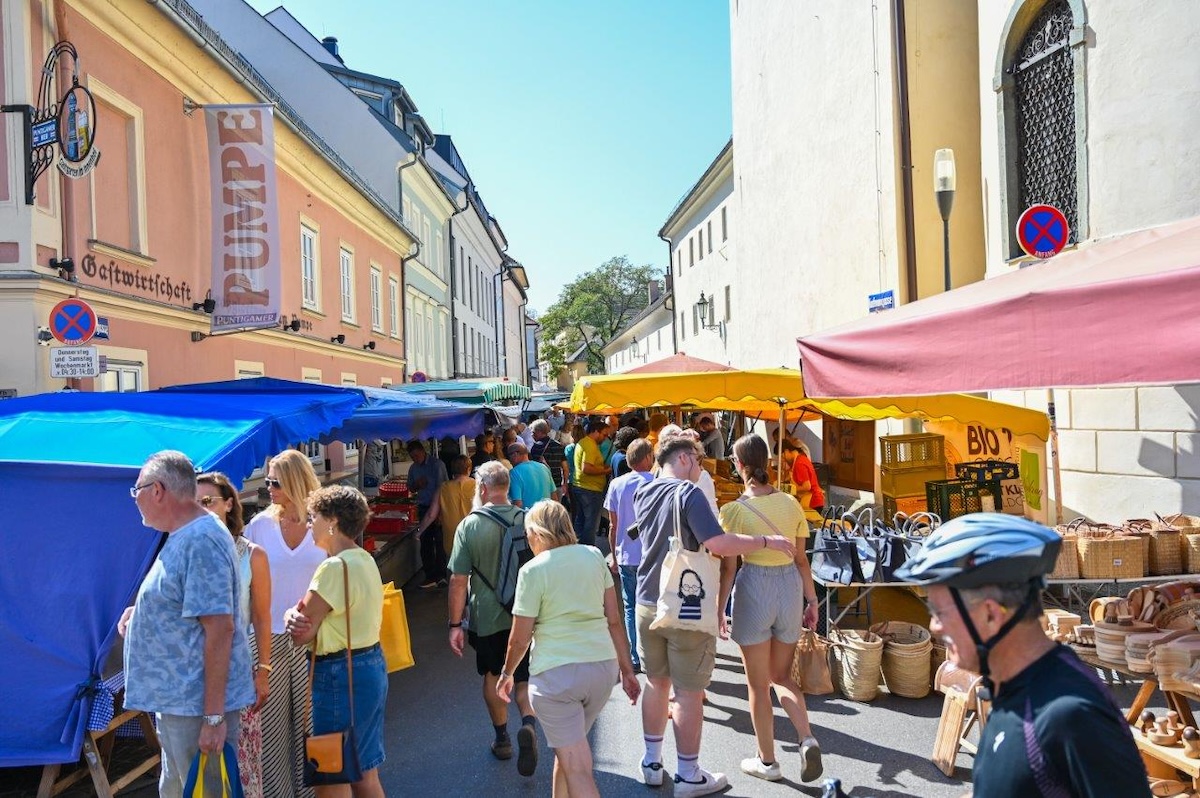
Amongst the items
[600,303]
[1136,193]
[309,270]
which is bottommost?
[1136,193]

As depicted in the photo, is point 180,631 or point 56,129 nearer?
point 180,631

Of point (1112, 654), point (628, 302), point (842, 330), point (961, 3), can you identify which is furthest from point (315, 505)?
point (628, 302)

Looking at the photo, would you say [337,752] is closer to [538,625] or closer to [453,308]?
[538,625]

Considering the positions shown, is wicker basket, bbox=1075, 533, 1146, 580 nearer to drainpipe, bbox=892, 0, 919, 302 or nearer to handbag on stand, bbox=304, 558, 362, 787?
handbag on stand, bbox=304, 558, 362, 787

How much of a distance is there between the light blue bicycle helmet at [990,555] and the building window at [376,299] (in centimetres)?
2023

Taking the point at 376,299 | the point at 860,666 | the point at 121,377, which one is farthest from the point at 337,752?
the point at 376,299

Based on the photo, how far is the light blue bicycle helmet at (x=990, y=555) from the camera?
170 cm

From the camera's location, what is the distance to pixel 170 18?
1002 centimetres

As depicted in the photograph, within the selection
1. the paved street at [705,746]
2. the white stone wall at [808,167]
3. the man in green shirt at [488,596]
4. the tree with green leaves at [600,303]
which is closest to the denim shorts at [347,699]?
the man in green shirt at [488,596]

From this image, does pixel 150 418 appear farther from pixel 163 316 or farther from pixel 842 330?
pixel 163 316

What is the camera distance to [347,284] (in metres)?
18.8

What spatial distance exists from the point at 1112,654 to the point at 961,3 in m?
10.4

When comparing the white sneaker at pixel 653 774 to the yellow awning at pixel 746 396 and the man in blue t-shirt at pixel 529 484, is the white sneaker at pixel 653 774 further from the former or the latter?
the yellow awning at pixel 746 396

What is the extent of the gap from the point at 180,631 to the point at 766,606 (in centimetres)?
283
